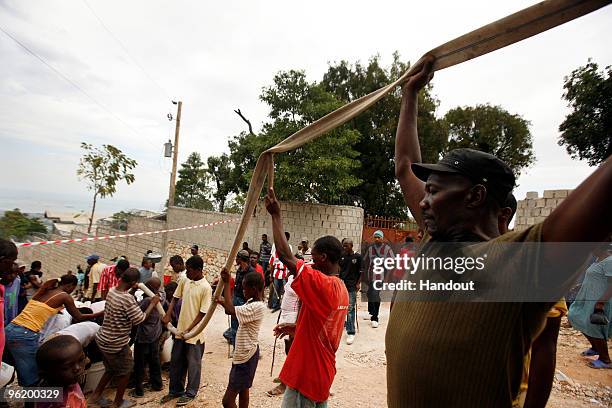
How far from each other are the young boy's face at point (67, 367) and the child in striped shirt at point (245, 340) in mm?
1246

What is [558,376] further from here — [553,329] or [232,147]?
[232,147]

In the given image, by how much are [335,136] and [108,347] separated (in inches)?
376

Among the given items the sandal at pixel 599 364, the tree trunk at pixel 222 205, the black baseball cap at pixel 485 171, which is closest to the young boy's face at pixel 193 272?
the black baseball cap at pixel 485 171

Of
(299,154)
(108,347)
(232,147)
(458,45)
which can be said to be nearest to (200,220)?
(232,147)

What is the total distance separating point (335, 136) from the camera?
1184cm

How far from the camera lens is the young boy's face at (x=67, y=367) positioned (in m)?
2.16

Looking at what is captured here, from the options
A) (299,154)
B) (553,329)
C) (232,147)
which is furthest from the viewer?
(232,147)

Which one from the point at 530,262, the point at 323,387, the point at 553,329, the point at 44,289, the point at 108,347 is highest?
the point at 530,262

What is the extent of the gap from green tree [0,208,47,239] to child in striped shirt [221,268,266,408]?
27.7m

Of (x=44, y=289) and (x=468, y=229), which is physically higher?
(x=468, y=229)

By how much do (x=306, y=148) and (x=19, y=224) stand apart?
91.3ft

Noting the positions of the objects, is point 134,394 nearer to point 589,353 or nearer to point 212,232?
point 589,353

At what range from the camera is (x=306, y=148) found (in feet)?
37.1

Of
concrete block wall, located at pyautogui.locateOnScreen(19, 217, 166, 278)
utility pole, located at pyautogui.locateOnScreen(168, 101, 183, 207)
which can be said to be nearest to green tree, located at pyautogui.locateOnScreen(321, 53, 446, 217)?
utility pole, located at pyautogui.locateOnScreen(168, 101, 183, 207)
